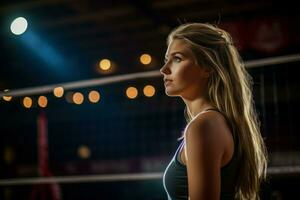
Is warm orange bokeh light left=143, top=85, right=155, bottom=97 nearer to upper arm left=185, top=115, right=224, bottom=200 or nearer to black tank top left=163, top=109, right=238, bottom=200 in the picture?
black tank top left=163, top=109, right=238, bottom=200

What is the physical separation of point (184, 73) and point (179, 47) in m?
0.09

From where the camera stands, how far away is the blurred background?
4.97 metres

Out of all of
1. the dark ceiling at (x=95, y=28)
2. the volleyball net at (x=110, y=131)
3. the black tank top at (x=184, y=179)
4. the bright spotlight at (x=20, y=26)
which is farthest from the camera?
the dark ceiling at (x=95, y=28)

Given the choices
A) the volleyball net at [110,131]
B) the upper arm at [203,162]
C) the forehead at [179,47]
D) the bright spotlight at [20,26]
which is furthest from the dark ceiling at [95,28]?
the upper arm at [203,162]

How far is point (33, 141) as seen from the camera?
24.0 ft

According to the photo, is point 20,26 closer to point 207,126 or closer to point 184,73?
point 184,73

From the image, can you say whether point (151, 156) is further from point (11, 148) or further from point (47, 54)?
point (47, 54)

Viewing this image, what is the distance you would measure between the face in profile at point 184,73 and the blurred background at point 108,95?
2620 millimetres

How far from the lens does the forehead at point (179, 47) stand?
1509 mm

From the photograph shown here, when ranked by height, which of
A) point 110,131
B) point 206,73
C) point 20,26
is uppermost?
point 20,26

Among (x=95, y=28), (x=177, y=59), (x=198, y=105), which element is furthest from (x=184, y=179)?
(x=95, y=28)

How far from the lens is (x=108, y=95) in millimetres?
5863

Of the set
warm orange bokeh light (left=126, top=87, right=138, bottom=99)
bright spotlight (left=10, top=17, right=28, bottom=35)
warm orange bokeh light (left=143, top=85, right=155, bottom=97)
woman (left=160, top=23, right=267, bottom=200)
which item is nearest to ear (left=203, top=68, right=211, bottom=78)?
woman (left=160, top=23, right=267, bottom=200)

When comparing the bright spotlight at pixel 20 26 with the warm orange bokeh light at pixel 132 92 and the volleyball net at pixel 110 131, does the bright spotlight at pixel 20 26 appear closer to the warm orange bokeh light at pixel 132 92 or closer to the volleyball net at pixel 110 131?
the volleyball net at pixel 110 131
